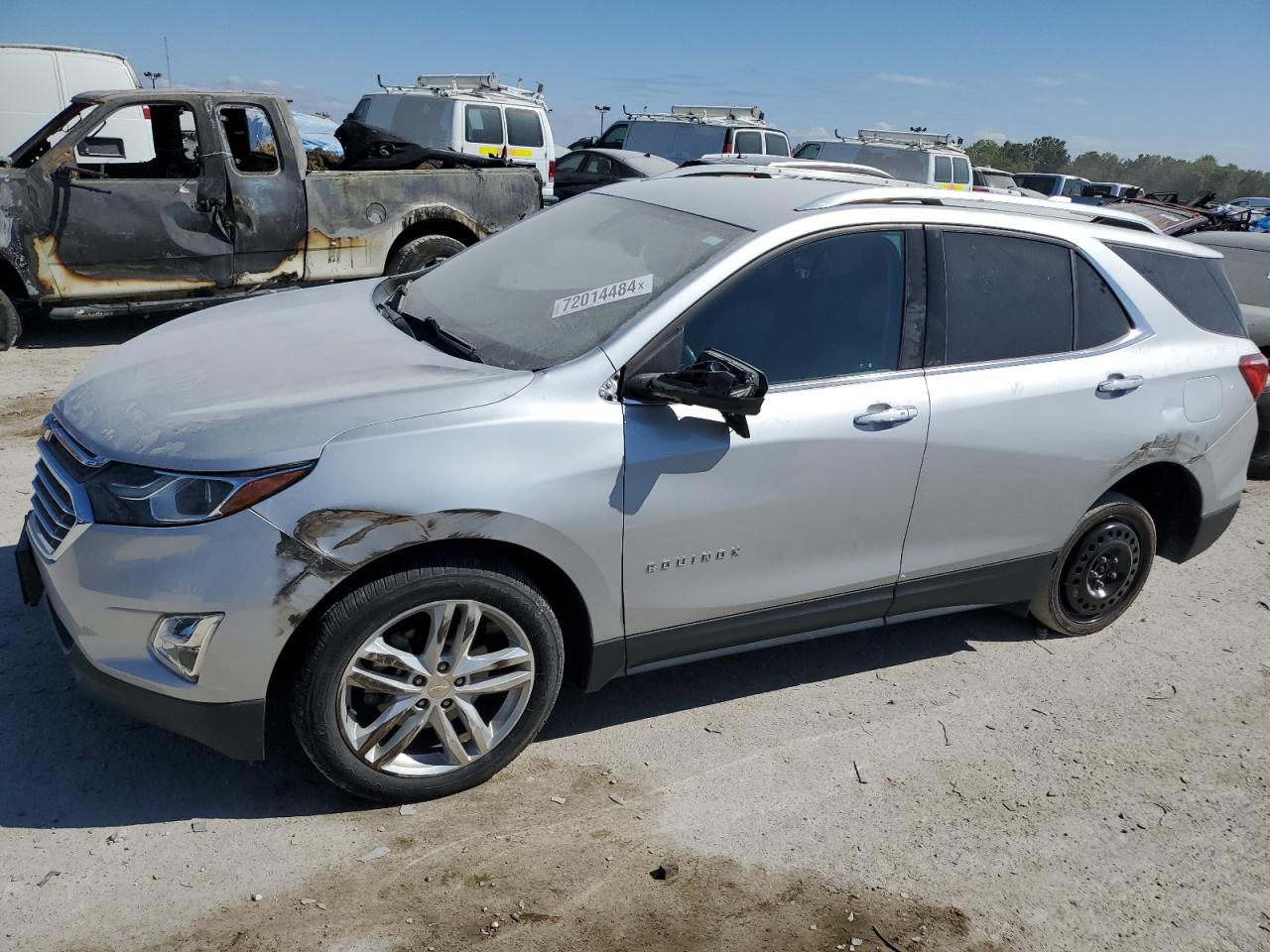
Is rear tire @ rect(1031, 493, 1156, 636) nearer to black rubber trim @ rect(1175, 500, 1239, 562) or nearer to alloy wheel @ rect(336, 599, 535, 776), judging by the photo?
black rubber trim @ rect(1175, 500, 1239, 562)

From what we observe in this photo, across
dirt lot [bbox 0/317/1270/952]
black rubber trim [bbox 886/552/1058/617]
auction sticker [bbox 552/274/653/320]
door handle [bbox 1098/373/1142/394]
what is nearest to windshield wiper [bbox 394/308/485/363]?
auction sticker [bbox 552/274/653/320]

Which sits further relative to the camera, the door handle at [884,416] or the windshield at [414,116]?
the windshield at [414,116]

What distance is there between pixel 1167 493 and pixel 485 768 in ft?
10.5

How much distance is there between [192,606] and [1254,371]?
4247 millimetres

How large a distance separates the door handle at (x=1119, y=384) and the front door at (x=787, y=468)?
900 millimetres

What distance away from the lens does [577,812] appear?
3.26 m

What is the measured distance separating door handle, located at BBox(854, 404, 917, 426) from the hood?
3.77 feet

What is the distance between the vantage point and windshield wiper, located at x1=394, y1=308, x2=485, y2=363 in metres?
3.45

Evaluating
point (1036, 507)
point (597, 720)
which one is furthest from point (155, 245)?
point (1036, 507)

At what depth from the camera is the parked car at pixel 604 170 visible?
56.0ft

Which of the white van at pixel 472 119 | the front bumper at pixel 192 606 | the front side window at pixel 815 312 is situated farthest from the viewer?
the white van at pixel 472 119

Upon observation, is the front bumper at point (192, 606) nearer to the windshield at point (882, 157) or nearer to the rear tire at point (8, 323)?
the rear tire at point (8, 323)

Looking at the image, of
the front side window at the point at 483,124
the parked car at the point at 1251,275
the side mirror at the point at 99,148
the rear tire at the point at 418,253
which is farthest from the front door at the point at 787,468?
the front side window at the point at 483,124

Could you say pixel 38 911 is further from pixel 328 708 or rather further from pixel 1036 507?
pixel 1036 507
